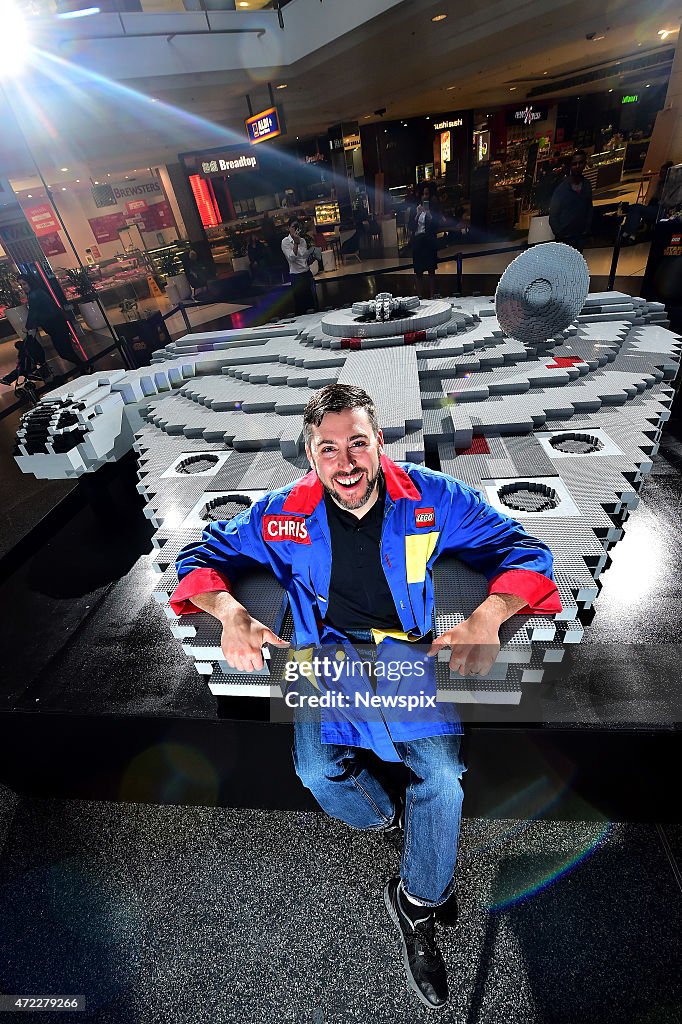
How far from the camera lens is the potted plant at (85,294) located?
38.3 feet

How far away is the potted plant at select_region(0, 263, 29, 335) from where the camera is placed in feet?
28.2

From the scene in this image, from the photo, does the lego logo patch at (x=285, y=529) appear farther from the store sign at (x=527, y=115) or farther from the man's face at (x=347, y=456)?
the store sign at (x=527, y=115)

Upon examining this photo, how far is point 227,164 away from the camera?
13469mm

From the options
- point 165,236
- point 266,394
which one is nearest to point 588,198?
point 266,394

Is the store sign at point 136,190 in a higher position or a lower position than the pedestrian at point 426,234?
higher

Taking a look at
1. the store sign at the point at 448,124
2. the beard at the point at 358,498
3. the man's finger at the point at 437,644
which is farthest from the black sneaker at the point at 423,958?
the store sign at the point at 448,124

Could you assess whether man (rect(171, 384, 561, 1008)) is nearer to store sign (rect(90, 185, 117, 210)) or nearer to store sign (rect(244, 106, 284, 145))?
store sign (rect(244, 106, 284, 145))

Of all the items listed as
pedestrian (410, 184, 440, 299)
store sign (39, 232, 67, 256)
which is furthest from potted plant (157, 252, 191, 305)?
pedestrian (410, 184, 440, 299)

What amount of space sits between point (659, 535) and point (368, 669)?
2.88 m

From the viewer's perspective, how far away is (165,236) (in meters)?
15.2

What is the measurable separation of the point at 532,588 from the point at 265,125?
42.5ft

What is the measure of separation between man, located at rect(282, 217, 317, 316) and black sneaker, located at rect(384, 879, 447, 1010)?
32.0 feet

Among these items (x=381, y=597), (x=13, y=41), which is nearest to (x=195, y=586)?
(x=381, y=597)

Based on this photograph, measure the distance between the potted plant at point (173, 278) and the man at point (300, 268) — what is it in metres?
5.16
